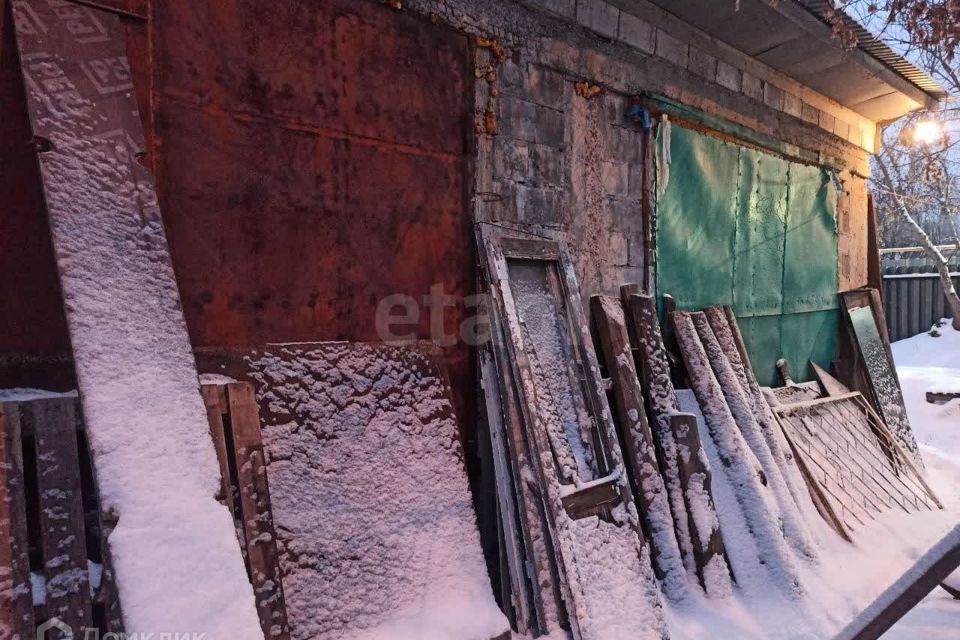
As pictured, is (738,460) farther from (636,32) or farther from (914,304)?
(914,304)

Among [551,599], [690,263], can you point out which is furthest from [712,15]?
[551,599]

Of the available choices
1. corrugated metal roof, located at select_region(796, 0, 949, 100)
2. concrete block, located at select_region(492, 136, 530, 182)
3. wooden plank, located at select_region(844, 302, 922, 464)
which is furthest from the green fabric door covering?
concrete block, located at select_region(492, 136, 530, 182)

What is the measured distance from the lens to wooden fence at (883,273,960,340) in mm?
13289

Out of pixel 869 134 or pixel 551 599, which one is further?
pixel 869 134

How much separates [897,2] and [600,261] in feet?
7.14

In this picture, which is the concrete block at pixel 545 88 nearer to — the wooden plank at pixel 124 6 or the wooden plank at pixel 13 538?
the wooden plank at pixel 124 6

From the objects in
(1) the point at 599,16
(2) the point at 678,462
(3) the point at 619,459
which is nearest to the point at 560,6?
(1) the point at 599,16

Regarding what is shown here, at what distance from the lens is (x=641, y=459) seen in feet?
9.37

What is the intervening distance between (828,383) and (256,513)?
4.82m

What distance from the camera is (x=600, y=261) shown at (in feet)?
11.0

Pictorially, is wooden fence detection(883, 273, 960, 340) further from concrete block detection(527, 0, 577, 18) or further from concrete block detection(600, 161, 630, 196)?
concrete block detection(527, 0, 577, 18)

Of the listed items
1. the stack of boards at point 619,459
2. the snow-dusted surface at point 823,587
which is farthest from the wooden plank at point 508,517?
the snow-dusted surface at point 823,587

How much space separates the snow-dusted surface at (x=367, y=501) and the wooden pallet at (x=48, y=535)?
0.56 metres

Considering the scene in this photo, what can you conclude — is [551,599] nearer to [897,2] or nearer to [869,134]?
[897,2]
